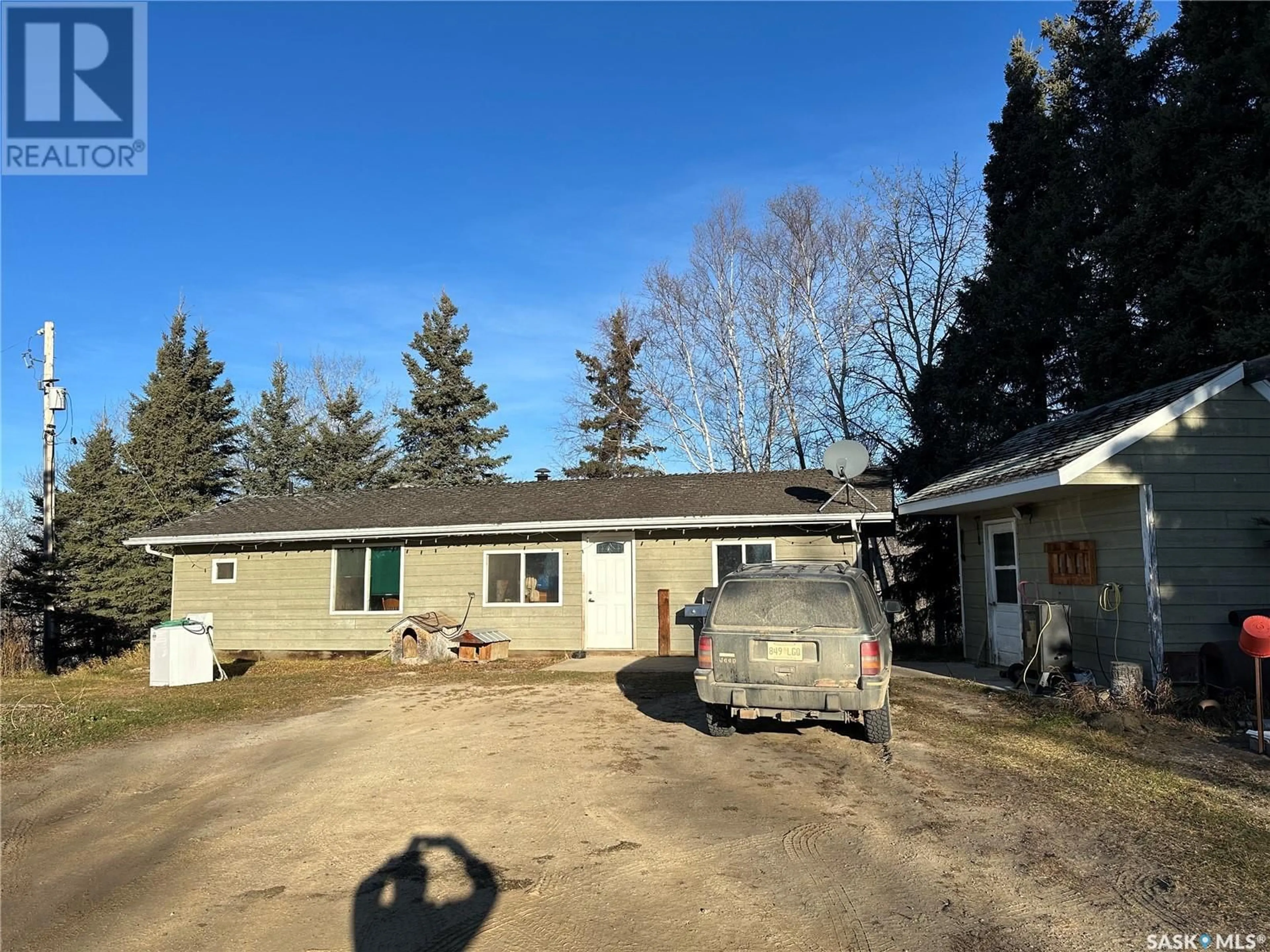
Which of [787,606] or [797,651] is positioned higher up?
[787,606]

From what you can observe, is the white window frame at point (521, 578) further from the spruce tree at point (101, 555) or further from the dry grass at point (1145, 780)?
the spruce tree at point (101, 555)

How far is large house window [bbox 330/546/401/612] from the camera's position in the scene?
15859 mm

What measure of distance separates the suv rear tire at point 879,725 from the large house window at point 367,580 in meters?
11.1

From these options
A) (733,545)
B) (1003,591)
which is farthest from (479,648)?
(1003,591)

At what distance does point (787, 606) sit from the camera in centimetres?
686

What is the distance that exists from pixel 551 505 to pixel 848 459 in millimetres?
6029

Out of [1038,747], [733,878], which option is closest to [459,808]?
[733,878]

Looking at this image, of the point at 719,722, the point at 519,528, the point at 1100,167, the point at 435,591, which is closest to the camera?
the point at 719,722

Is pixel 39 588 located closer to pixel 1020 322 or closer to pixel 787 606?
pixel 787 606

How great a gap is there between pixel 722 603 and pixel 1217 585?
6106 millimetres

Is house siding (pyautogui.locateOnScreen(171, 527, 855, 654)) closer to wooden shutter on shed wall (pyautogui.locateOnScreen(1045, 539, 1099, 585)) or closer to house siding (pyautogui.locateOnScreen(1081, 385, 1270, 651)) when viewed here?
wooden shutter on shed wall (pyautogui.locateOnScreen(1045, 539, 1099, 585))

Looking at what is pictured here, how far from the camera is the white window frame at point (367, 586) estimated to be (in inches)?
620

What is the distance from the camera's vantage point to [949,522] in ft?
58.6

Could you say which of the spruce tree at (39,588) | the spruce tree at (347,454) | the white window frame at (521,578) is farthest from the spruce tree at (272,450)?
the white window frame at (521,578)
